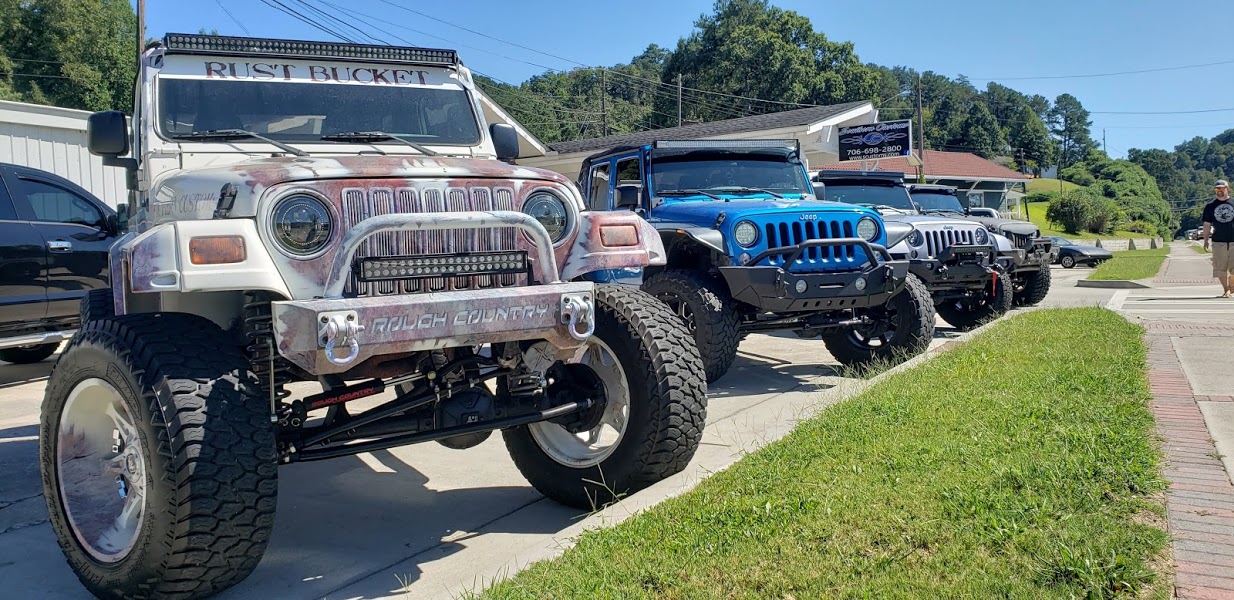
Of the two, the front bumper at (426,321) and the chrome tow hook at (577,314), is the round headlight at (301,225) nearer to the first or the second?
the front bumper at (426,321)

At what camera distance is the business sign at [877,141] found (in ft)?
84.9

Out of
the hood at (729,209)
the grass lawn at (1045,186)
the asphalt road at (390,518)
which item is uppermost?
the grass lawn at (1045,186)

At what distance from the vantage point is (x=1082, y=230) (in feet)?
180

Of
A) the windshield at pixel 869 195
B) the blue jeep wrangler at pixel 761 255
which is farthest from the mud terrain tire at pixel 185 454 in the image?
the windshield at pixel 869 195

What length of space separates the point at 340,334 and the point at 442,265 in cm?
57

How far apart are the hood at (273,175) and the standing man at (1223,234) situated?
1237cm

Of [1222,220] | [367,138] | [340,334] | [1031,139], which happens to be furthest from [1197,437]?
[1031,139]

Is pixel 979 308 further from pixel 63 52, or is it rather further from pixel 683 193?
pixel 63 52

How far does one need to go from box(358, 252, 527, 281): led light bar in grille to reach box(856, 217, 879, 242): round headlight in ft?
14.8

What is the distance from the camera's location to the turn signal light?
321 centimetres

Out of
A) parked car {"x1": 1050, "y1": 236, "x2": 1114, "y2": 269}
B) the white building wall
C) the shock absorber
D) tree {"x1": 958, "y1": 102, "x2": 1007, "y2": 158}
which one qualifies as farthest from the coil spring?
tree {"x1": 958, "y1": 102, "x2": 1007, "y2": 158}

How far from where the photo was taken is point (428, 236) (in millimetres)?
3621

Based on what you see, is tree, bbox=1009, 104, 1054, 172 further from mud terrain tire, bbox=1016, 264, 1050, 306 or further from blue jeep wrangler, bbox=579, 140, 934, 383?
blue jeep wrangler, bbox=579, 140, 934, 383

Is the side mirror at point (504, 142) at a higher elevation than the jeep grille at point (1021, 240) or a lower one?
higher
